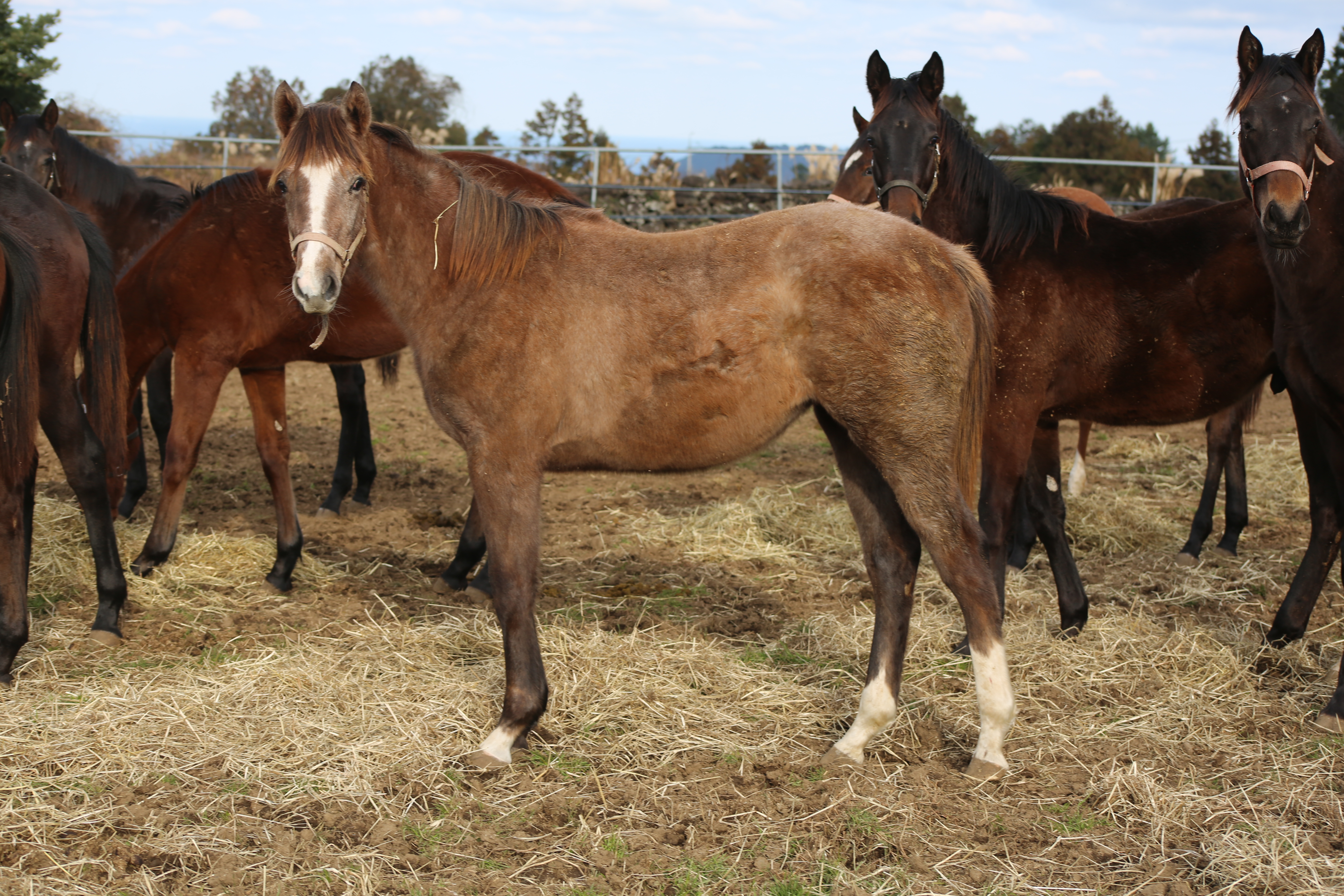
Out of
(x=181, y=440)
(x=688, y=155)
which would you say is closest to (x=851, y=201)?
(x=181, y=440)

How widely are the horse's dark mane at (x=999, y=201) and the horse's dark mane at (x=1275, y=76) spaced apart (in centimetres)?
97

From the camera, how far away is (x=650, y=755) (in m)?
3.39

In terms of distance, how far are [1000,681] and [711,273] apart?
1674mm

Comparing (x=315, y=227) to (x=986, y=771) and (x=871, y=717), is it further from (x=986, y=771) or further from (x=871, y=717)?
(x=986, y=771)

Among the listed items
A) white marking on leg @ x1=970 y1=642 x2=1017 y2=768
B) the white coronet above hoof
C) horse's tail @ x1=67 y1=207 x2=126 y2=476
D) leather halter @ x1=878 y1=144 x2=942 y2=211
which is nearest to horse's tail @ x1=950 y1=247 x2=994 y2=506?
white marking on leg @ x1=970 y1=642 x2=1017 y2=768

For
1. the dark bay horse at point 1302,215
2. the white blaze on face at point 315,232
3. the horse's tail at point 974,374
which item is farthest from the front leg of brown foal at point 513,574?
the dark bay horse at point 1302,215

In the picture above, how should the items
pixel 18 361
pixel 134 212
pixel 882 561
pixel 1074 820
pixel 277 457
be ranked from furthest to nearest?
pixel 134 212, pixel 277 457, pixel 18 361, pixel 882 561, pixel 1074 820

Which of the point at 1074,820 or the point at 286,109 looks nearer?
the point at 1074,820

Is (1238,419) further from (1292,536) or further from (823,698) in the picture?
(823,698)

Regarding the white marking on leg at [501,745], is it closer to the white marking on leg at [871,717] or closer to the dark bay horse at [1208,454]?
the white marking on leg at [871,717]

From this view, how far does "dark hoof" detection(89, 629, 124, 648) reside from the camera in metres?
4.30

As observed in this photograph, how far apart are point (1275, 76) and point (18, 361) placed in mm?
4940

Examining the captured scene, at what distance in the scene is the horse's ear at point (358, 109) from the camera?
312 centimetres

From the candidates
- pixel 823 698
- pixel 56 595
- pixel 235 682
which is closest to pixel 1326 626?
pixel 823 698
